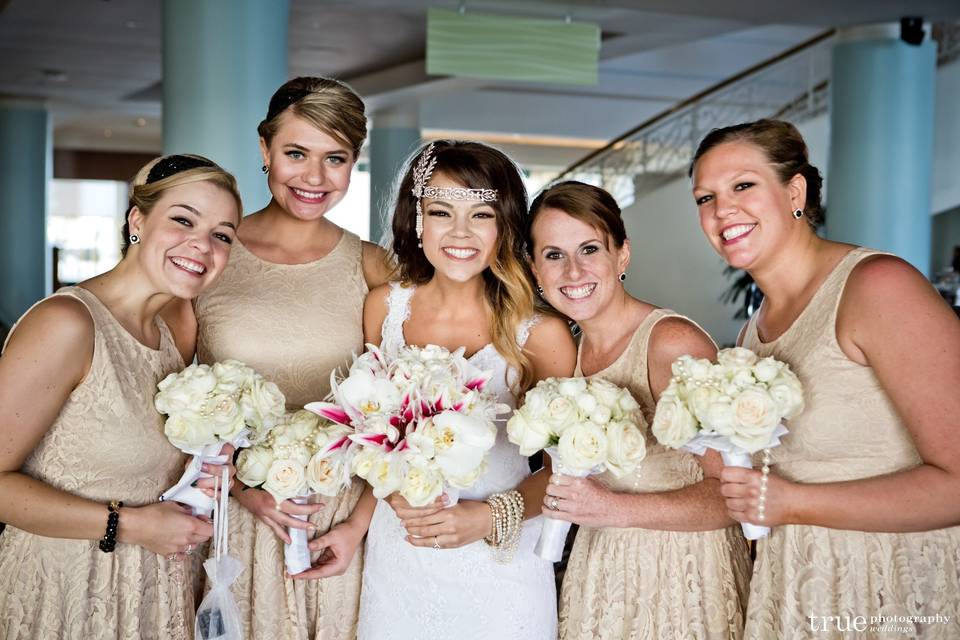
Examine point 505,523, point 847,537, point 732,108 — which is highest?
point 732,108

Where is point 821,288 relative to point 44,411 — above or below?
above

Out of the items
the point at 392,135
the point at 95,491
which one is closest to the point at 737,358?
the point at 95,491

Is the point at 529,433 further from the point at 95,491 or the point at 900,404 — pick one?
the point at 95,491

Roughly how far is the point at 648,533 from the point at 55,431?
1733 mm

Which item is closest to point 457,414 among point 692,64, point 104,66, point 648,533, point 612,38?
point 648,533

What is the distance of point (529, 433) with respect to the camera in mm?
2621

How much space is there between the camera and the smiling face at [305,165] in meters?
3.37

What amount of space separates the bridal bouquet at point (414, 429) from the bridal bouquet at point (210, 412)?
194 millimetres

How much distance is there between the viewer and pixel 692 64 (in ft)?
54.8

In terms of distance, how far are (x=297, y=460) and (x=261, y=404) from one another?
0.20 meters

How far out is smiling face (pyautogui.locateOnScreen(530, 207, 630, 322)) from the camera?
306cm

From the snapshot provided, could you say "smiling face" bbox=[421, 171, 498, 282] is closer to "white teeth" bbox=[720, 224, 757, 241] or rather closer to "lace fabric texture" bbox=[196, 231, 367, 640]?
"lace fabric texture" bbox=[196, 231, 367, 640]

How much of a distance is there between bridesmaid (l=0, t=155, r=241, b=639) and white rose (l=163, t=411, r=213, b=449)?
17cm

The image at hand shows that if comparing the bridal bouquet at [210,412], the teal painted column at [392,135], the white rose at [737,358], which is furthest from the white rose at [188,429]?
the teal painted column at [392,135]
